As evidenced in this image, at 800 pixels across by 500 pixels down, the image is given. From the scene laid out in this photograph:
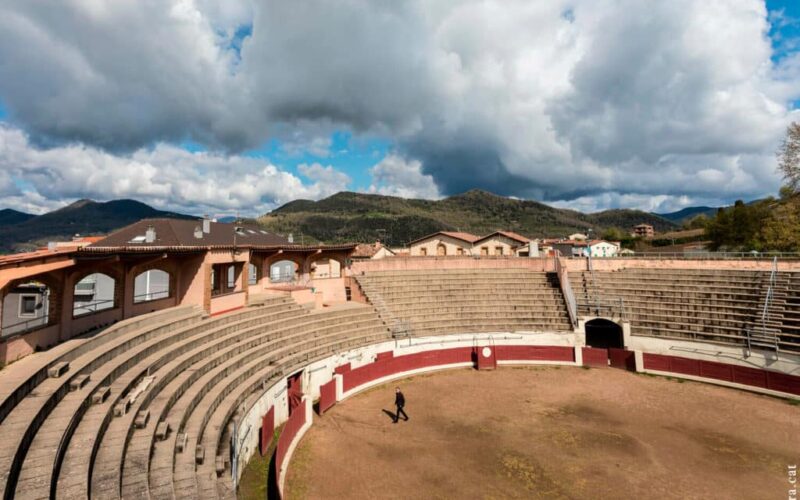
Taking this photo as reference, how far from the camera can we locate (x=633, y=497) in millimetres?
11109

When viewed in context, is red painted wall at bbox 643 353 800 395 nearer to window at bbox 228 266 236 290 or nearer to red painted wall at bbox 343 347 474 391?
red painted wall at bbox 343 347 474 391

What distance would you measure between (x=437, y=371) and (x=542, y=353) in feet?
23.7

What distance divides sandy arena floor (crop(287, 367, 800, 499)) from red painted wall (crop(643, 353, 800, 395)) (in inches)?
35.8

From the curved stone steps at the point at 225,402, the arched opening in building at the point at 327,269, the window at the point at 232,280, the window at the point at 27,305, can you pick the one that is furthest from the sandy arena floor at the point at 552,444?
the window at the point at 27,305

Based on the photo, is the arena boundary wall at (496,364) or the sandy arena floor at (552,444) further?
the arena boundary wall at (496,364)

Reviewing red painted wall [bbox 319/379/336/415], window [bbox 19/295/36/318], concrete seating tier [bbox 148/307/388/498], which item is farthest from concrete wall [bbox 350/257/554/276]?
window [bbox 19/295/36/318]

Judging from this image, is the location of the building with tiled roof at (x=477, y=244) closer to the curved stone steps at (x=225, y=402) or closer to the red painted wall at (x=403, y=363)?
the red painted wall at (x=403, y=363)

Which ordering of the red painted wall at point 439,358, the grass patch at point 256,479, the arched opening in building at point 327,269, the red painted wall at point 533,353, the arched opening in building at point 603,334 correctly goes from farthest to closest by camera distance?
1. the arched opening in building at point 327,269
2. the arched opening in building at point 603,334
3. the red painted wall at point 533,353
4. the red painted wall at point 439,358
5. the grass patch at point 256,479

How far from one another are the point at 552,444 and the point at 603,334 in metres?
17.3

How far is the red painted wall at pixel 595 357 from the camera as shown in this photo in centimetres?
2372

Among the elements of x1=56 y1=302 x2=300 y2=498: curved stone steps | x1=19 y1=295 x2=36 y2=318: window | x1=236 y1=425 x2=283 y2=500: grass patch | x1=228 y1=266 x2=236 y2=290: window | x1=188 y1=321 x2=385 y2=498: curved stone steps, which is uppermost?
x1=228 y1=266 x2=236 y2=290: window

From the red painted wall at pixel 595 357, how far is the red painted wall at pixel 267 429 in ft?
63.2

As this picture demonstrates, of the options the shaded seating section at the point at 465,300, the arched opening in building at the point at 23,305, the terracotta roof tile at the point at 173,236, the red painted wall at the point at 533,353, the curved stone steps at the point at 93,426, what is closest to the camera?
the curved stone steps at the point at 93,426

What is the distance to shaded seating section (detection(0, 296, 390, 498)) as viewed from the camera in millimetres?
7395
